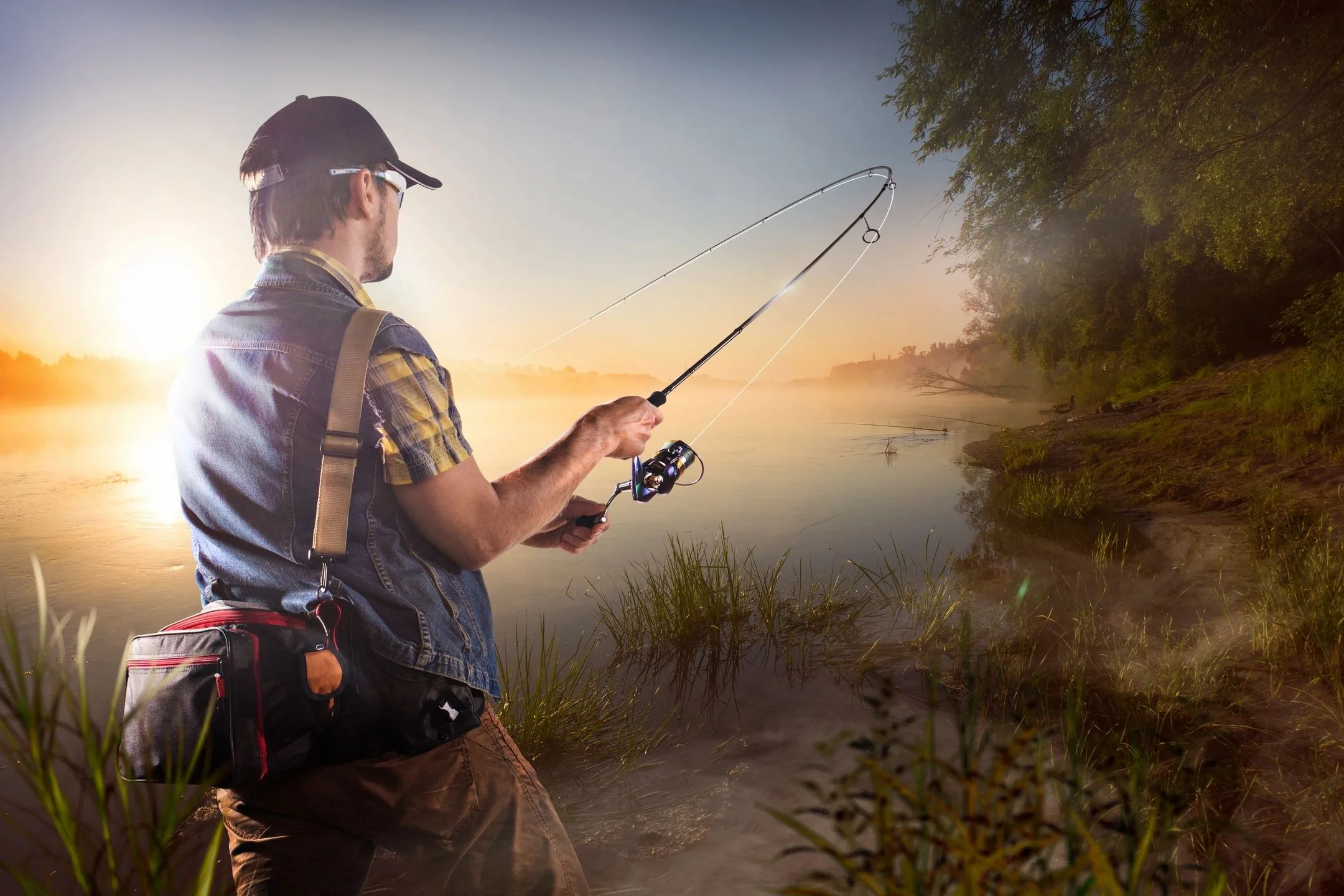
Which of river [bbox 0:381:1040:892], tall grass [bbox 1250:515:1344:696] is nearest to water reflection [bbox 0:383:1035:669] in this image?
river [bbox 0:381:1040:892]

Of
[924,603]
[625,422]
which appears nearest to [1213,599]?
[924,603]

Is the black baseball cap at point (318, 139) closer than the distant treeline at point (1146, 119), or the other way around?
the black baseball cap at point (318, 139)

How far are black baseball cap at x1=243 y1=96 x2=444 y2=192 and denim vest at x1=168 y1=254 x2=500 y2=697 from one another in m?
0.19

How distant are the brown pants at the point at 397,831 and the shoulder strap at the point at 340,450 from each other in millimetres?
334

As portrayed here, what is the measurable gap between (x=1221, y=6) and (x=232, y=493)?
6209mm

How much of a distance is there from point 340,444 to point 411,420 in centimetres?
11

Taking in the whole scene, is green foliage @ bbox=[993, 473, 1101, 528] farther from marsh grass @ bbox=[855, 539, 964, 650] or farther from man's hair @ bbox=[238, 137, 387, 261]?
man's hair @ bbox=[238, 137, 387, 261]

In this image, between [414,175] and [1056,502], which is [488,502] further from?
[1056,502]

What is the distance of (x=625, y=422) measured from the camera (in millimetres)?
1508

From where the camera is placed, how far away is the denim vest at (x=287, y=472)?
1067 mm

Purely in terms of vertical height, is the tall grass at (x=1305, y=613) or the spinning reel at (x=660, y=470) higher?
the spinning reel at (x=660, y=470)

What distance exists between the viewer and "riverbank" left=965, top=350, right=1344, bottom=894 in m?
2.10

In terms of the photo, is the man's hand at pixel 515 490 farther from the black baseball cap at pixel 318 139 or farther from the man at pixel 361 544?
the black baseball cap at pixel 318 139

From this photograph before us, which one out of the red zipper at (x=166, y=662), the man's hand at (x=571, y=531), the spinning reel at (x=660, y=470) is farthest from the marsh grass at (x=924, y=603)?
the red zipper at (x=166, y=662)
